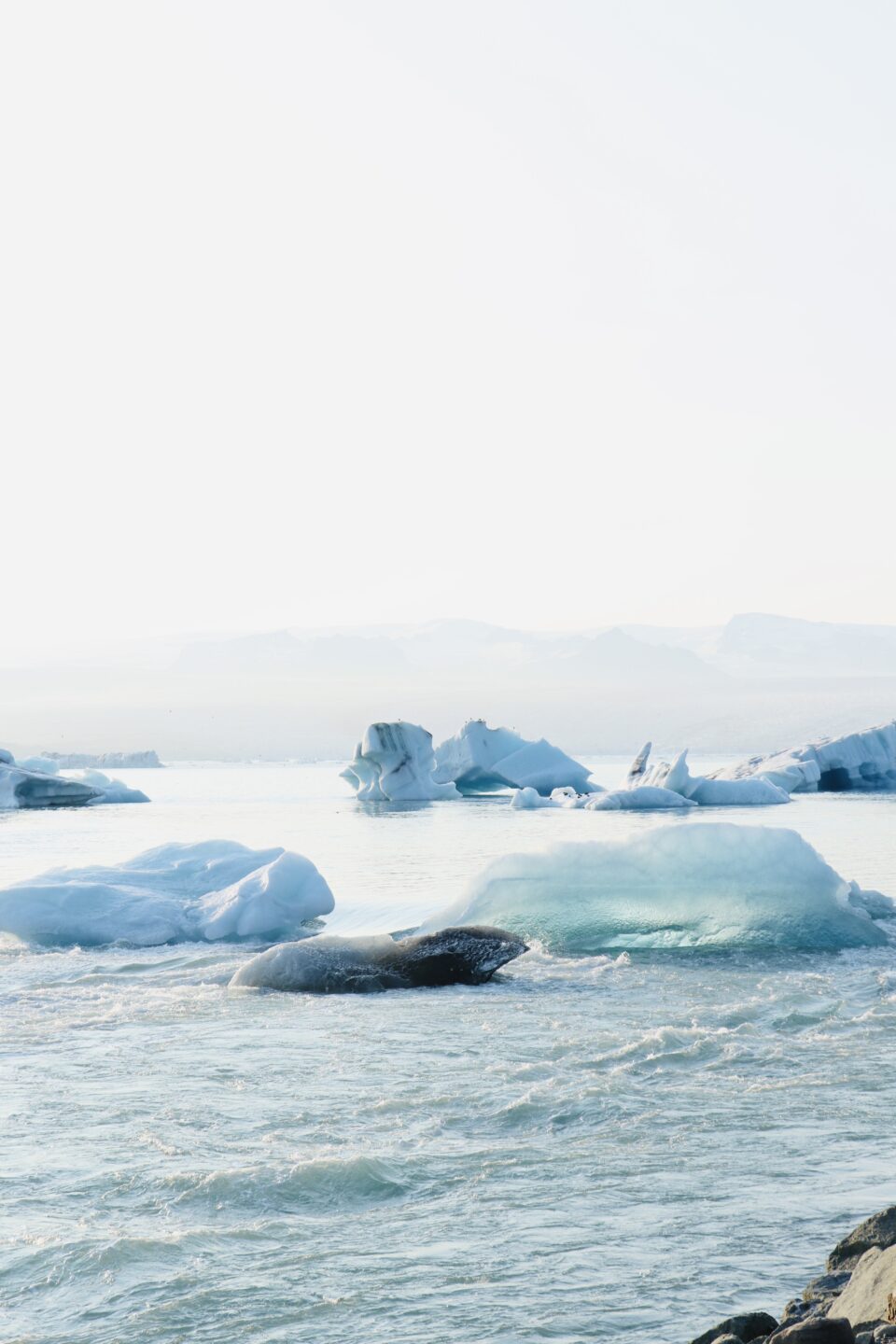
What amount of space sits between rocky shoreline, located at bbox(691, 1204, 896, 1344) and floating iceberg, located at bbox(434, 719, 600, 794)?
35490mm

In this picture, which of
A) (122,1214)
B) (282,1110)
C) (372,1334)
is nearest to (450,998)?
(282,1110)

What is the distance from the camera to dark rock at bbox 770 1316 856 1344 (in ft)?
9.04

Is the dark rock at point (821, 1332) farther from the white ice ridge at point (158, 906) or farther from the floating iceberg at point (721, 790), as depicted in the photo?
the floating iceberg at point (721, 790)

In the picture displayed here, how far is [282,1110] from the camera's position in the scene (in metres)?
5.66

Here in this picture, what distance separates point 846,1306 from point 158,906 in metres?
9.18

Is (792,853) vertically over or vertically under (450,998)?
over

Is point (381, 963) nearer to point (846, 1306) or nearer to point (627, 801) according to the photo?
point (846, 1306)

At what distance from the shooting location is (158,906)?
11570 mm

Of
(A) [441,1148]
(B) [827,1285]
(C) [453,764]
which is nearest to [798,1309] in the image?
(B) [827,1285]

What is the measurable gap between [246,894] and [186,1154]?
6.62 metres

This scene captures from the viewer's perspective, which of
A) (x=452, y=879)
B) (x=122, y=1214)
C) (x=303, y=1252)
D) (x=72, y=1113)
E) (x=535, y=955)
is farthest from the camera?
(x=452, y=879)

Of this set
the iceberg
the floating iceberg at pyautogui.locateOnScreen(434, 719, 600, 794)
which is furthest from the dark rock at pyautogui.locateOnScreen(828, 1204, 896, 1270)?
the iceberg

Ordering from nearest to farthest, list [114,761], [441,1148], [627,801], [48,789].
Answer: [441,1148]
[627,801]
[48,789]
[114,761]

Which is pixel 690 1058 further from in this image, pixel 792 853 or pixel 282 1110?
pixel 792 853
